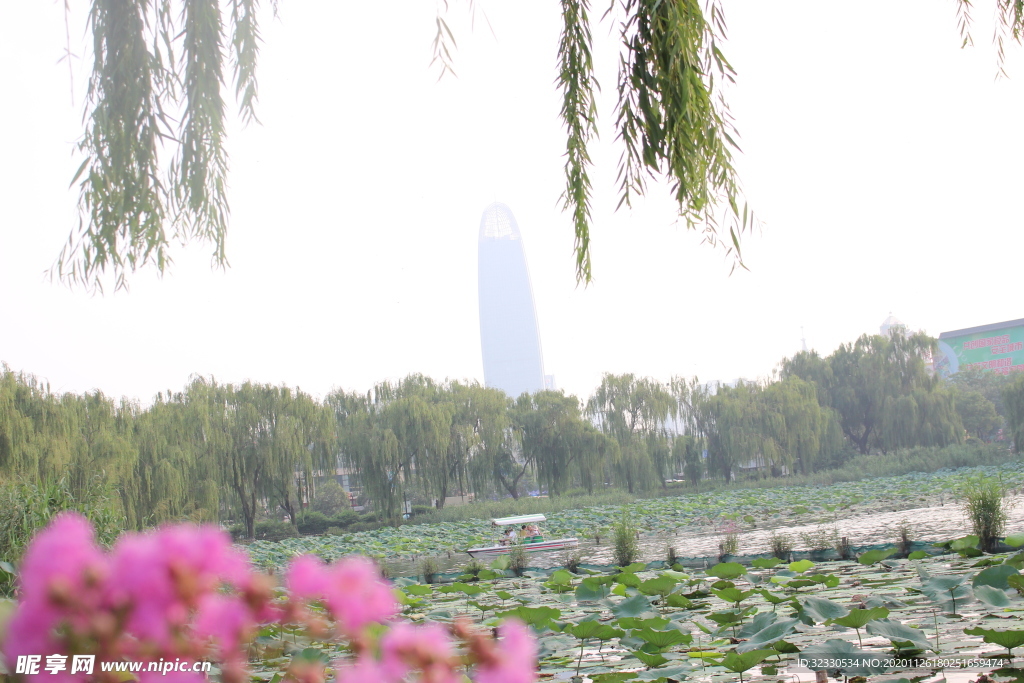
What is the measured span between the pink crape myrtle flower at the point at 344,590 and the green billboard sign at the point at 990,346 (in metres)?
45.7

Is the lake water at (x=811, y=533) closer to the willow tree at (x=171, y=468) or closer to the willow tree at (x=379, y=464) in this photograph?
the willow tree at (x=171, y=468)

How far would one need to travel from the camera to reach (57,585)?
0.29m

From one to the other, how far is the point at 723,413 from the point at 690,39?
63.6ft

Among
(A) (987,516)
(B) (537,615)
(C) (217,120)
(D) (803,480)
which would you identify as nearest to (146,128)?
(C) (217,120)

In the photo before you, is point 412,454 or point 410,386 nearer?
point 412,454

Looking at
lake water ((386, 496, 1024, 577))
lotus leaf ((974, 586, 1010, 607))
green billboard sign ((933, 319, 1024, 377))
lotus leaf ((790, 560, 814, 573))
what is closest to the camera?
lotus leaf ((974, 586, 1010, 607))

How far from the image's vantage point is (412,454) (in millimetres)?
16484

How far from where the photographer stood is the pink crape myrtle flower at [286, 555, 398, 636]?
1.10 ft

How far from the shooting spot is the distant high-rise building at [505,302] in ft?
20.4

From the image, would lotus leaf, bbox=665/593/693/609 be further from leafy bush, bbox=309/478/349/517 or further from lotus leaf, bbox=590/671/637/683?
leafy bush, bbox=309/478/349/517

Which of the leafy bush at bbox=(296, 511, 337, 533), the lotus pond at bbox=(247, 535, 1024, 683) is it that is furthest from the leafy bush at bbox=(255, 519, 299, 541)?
the lotus pond at bbox=(247, 535, 1024, 683)

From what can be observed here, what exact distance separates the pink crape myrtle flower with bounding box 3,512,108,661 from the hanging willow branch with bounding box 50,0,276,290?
2.18 m

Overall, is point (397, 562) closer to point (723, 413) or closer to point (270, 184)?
point (270, 184)

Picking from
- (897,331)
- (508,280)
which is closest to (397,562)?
(508,280)
